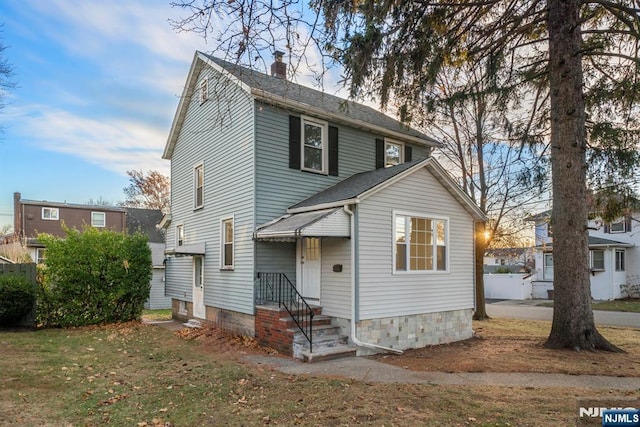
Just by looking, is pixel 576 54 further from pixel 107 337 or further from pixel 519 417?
pixel 107 337

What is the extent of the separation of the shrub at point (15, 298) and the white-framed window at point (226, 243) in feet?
19.4

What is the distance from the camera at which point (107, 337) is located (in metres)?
11.2

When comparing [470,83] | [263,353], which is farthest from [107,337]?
[470,83]

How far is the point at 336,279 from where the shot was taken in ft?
31.6

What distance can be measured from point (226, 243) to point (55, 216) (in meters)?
23.2

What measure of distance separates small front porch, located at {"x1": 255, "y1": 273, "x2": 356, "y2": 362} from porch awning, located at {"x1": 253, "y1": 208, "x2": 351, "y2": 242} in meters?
1.21

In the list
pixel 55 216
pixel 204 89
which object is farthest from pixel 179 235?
pixel 55 216

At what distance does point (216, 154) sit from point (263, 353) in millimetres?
6147

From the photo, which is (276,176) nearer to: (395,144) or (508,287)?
(395,144)

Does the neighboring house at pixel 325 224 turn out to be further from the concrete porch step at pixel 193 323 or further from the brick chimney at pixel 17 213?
the brick chimney at pixel 17 213

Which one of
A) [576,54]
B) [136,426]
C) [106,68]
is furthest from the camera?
[106,68]

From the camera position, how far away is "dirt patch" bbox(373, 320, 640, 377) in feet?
25.2

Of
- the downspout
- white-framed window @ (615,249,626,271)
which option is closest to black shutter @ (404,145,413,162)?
the downspout

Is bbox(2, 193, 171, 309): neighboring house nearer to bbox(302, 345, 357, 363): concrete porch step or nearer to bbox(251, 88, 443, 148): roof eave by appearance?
bbox(251, 88, 443, 148): roof eave
